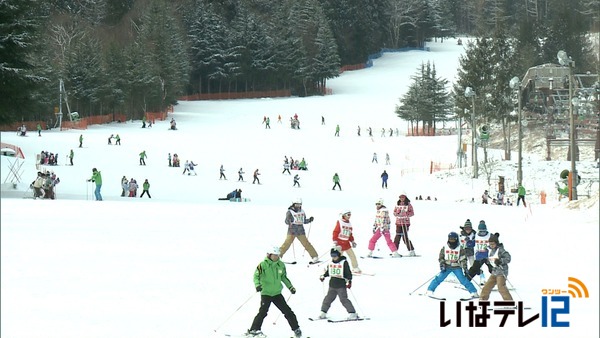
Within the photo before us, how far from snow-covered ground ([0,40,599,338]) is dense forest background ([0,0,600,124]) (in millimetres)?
7697

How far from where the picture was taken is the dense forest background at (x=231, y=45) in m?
63.6

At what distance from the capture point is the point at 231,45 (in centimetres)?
10369

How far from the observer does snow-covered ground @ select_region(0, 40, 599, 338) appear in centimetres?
1443

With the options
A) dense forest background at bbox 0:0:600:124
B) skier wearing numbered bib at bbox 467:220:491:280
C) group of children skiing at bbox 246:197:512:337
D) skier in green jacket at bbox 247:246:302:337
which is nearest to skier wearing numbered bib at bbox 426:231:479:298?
group of children skiing at bbox 246:197:512:337

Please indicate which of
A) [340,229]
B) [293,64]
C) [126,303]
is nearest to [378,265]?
[340,229]

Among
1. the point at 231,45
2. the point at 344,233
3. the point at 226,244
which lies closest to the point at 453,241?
the point at 344,233

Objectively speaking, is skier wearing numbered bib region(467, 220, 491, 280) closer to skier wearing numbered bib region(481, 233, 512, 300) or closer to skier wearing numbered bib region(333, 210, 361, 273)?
skier wearing numbered bib region(481, 233, 512, 300)

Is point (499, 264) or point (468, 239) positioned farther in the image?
point (468, 239)

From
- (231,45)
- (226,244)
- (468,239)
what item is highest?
(231,45)

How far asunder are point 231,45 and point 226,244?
8251cm

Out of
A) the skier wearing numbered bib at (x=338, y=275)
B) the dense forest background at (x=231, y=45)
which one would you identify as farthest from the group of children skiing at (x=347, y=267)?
the dense forest background at (x=231, y=45)

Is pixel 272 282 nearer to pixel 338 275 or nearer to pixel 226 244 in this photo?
pixel 338 275

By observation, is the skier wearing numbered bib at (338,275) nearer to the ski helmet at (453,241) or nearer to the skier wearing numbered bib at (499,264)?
the ski helmet at (453,241)

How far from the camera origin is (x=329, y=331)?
13.9 meters
